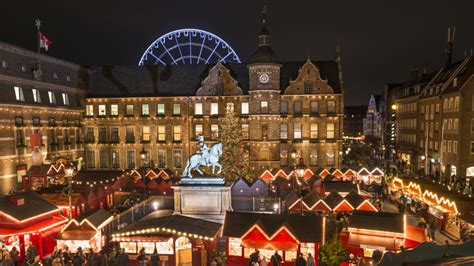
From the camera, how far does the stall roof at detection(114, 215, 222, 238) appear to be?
17.3m

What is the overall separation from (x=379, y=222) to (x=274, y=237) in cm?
506

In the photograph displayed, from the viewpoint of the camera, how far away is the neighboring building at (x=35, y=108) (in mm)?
35031

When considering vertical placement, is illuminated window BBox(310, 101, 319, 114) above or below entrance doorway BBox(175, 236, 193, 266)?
above

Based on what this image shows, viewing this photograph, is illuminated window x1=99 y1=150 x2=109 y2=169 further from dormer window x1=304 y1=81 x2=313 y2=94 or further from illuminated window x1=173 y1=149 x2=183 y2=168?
dormer window x1=304 y1=81 x2=313 y2=94

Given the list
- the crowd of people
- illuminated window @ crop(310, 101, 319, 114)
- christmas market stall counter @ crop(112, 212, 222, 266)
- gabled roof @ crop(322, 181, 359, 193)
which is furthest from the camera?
illuminated window @ crop(310, 101, 319, 114)

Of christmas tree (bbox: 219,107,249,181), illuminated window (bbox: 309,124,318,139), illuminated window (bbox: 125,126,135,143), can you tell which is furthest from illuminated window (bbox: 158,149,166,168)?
illuminated window (bbox: 309,124,318,139)

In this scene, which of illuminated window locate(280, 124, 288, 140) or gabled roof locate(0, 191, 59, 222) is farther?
illuminated window locate(280, 124, 288, 140)

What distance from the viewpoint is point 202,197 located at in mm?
23031

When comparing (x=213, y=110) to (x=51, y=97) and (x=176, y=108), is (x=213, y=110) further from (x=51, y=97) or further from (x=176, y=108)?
(x=51, y=97)

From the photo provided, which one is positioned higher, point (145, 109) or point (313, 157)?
point (145, 109)

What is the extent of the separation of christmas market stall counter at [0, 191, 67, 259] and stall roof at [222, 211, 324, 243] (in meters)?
9.62

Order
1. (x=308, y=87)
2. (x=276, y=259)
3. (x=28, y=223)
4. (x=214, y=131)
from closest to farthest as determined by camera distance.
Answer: (x=276, y=259)
(x=28, y=223)
(x=308, y=87)
(x=214, y=131)

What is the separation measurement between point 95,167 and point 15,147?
509 inches

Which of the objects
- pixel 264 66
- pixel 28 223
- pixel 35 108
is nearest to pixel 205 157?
pixel 28 223
